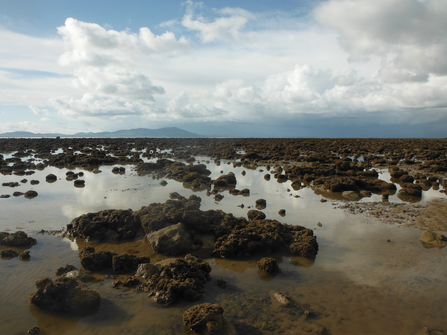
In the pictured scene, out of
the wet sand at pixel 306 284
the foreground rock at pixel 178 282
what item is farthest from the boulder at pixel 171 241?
the foreground rock at pixel 178 282

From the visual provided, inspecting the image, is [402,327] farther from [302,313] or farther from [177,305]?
[177,305]

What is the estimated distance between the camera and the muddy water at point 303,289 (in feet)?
15.9

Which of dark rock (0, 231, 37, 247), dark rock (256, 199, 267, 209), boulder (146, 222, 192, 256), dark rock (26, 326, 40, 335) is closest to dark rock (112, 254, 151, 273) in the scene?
boulder (146, 222, 192, 256)

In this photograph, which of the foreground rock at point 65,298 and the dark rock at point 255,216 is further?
the dark rock at point 255,216

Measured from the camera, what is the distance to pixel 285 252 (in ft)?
25.1

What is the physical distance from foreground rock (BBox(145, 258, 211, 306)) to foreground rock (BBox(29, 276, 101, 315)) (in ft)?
3.64

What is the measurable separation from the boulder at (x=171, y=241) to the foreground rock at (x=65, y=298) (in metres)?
2.29

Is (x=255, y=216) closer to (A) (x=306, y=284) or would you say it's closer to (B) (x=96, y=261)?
(A) (x=306, y=284)

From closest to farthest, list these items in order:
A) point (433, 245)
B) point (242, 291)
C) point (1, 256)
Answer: point (242, 291), point (1, 256), point (433, 245)

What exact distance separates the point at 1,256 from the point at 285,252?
7.65 meters

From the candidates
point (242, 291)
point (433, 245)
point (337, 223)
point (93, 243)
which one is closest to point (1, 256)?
point (93, 243)

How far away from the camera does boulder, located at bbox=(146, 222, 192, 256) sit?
749cm

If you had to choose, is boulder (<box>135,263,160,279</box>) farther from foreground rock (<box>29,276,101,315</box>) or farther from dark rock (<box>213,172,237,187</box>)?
dark rock (<box>213,172,237,187</box>)

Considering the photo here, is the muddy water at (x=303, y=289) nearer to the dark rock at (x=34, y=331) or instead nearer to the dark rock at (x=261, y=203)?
the dark rock at (x=34, y=331)
